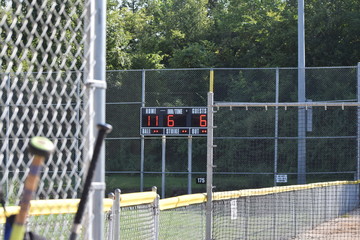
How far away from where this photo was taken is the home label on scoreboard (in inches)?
819

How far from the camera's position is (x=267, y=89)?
24.7 m

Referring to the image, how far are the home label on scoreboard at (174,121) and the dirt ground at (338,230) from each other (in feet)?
21.0

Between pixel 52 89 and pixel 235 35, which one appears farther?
pixel 235 35

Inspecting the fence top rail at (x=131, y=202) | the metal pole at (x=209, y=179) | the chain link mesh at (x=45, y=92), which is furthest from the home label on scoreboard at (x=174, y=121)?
the chain link mesh at (x=45, y=92)

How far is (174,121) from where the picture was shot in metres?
21.1

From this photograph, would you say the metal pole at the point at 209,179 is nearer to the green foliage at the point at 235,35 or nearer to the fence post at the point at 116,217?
the fence post at the point at 116,217

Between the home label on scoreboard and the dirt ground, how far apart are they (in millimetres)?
6407

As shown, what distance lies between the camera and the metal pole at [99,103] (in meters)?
3.27

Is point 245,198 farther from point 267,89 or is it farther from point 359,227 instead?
point 267,89

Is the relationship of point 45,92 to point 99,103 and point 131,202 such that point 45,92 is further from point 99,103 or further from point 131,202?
point 131,202

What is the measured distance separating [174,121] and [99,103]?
58.5 ft

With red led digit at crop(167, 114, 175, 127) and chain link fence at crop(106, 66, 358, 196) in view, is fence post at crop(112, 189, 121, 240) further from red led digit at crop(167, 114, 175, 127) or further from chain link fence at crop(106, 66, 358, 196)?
chain link fence at crop(106, 66, 358, 196)

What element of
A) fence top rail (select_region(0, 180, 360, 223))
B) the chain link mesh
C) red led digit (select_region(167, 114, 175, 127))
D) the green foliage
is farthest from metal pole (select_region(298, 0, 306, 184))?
the chain link mesh

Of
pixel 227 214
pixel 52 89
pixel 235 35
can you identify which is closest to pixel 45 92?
pixel 52 89
